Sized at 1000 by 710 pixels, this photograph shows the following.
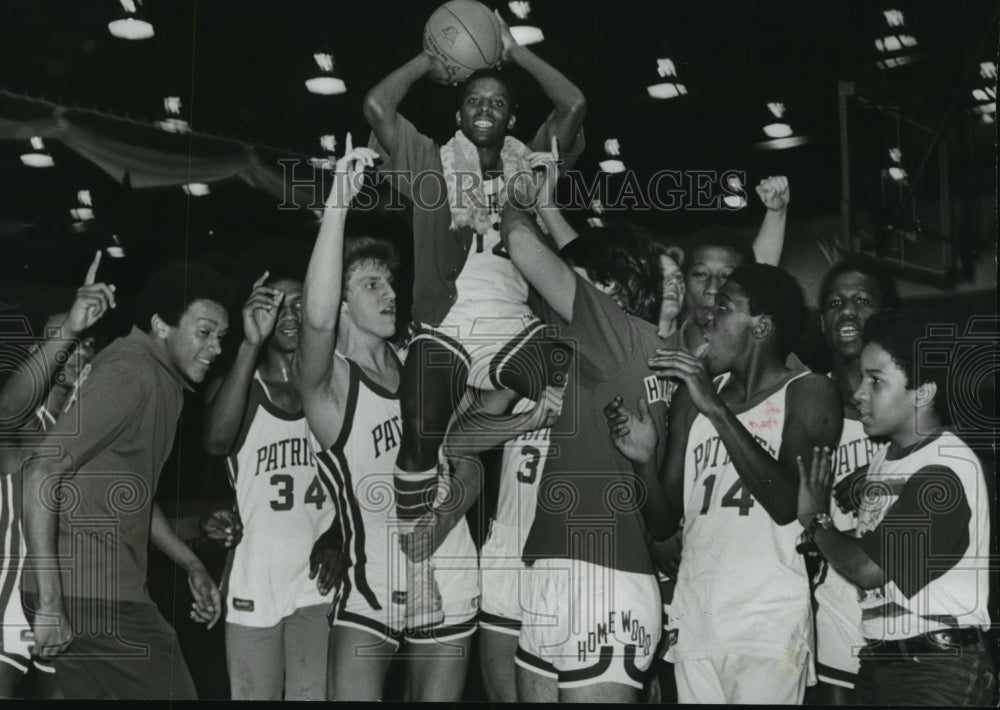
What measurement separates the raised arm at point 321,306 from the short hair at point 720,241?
1.21 metres

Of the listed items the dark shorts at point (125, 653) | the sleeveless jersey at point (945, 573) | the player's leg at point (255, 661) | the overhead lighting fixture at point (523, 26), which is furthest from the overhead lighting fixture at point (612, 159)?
the dark shorts at point (125, 653)

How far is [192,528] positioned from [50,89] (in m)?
1.66

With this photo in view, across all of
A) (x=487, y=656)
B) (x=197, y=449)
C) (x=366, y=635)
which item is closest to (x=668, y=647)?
(x=487, y=656)

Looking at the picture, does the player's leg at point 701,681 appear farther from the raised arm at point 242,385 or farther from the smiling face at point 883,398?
the raised arm at point 242,385

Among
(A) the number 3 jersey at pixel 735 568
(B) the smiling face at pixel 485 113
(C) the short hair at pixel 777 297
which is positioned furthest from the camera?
(B) the smiling face at pixel 485 113

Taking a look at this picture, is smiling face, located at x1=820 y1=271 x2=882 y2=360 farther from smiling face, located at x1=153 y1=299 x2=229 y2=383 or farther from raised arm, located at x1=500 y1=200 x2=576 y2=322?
smiling face, located at x1=153 y1=299 x2=229 y2=383

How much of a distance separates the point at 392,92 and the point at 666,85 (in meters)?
0.97

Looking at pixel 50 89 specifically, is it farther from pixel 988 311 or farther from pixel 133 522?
pixel 988 311

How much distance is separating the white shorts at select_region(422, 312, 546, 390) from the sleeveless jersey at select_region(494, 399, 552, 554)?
178mm

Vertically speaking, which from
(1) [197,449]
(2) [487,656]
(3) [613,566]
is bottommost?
(2) [487,656]

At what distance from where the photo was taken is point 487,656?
4223mm

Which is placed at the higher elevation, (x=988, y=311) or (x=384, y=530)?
(x=988, y=311)

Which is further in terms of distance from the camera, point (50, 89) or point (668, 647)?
point (50, 89)

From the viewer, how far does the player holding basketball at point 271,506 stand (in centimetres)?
426
